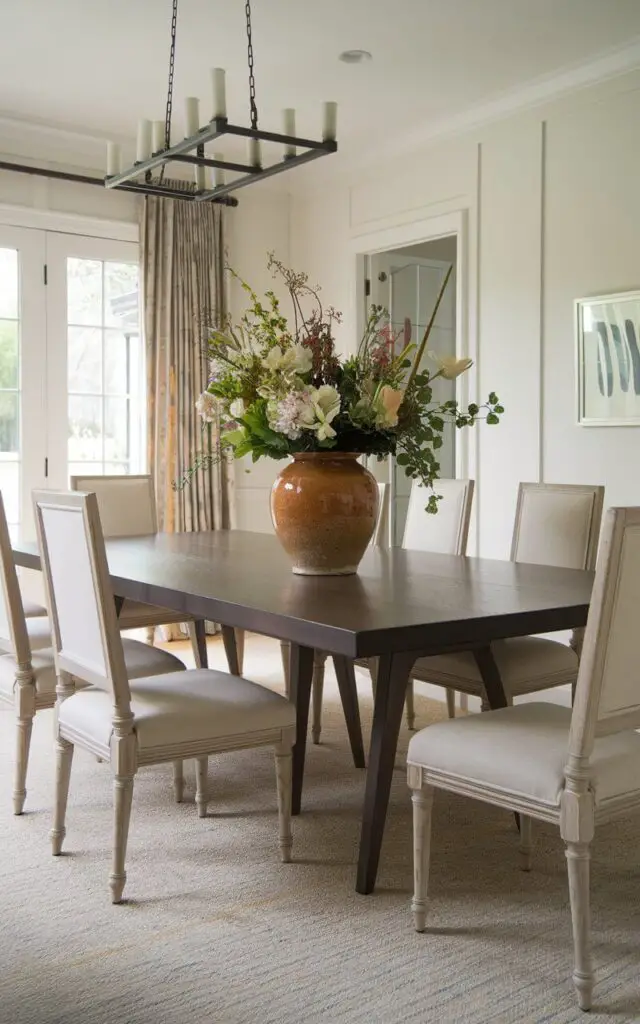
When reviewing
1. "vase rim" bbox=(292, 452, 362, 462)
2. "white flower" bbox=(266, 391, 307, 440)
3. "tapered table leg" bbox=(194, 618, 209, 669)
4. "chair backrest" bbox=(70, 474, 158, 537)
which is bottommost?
"tapered table leg" bbox=(194, 618, 209, 669)

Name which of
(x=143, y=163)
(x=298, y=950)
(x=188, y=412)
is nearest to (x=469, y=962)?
(x=298, y=950)

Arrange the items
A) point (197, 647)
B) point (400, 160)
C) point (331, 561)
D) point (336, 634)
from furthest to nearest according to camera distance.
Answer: point (400, 160), point (197, 647), point (331, 561), point (336, 634)

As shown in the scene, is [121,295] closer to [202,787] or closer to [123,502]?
[123,502]

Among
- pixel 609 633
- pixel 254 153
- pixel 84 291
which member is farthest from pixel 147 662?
pixel 84 291

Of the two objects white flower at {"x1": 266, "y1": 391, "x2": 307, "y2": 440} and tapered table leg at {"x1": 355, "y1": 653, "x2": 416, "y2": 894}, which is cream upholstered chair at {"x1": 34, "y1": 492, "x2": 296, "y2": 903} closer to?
tapered table leg at {"x1": 355, "y1": 653, "x2": 416, "y2": 894}

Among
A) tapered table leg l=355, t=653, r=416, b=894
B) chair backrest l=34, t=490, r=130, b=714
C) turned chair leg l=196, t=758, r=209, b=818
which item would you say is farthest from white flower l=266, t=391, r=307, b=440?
turned chair leg l=196, t=758, r=209, b=818

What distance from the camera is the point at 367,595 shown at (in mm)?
2635

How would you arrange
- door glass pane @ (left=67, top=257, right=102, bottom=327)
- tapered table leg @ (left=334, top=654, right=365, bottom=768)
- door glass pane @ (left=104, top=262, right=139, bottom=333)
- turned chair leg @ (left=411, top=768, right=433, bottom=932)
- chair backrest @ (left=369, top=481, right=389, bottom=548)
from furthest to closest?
door glass pane @ (left=104, top=262, right=139, bottom=333), door glass pane @ (left=67, top=257, right=102, bottom=327), chair backrest @ (left=369, top=481, right=389, bottom=548), tapered table leg @ (left=334, top=654, right=365, bottom=768), turned chair leg @ (left=411, top=768, right=433, bottom=932)

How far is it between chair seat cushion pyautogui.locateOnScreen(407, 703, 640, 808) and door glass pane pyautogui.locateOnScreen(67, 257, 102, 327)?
168 inches

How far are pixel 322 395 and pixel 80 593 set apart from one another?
0.81m

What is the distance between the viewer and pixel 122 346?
615 centimetres

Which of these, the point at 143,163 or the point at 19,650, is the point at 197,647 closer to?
the point at 19,650

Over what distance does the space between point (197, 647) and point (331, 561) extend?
129 cm

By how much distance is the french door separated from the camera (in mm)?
5684
